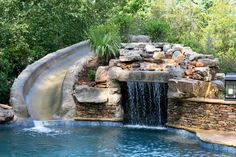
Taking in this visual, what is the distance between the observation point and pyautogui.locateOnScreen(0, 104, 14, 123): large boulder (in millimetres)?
13523

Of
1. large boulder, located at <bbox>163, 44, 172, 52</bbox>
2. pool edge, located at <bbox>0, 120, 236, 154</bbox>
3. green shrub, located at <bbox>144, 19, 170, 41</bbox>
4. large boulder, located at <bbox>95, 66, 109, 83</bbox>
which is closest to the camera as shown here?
pool edge, located at <bbox>0, 120, 236, 154</bbox>

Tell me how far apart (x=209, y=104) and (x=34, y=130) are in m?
5.10

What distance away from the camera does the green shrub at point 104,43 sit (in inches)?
635

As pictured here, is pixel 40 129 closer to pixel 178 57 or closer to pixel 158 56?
pixel 158 56

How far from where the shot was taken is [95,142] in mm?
12000

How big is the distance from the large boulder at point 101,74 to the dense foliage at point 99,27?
0.99m

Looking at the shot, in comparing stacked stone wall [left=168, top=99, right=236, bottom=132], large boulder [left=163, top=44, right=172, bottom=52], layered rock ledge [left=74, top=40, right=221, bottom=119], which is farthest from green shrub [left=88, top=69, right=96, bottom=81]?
stacked stone wall [left=168, top=99, right=236, bottom=132]

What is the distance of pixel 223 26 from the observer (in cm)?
2530

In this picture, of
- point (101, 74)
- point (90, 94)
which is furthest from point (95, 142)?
point (101, 74)

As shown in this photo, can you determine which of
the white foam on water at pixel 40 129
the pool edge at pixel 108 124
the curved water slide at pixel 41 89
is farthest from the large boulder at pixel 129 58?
the white foam on water at pixel 40 129

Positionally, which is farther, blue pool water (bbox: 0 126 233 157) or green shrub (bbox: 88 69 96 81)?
green shrub (bbox: 88 69 96 81)

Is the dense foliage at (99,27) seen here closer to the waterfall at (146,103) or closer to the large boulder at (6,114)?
the large boulder at (6,114)

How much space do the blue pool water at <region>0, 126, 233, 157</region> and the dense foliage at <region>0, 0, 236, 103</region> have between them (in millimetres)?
2947

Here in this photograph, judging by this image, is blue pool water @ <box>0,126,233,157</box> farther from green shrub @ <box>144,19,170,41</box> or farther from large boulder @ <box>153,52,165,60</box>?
green shrub @ <box>144,19,170,41</box>
